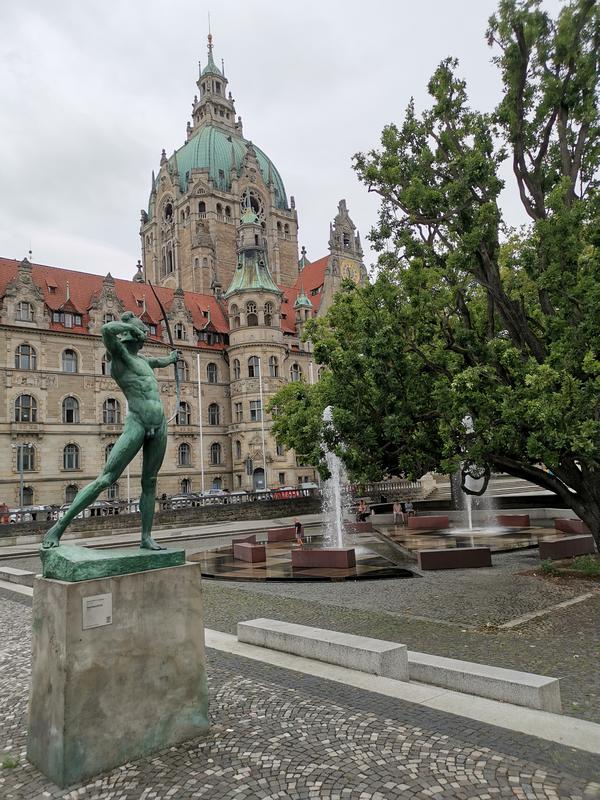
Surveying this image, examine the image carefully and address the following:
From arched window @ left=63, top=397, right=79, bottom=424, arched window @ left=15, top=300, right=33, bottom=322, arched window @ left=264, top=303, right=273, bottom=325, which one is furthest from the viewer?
arched window @ left=264, top=303, right=273, bottom=325

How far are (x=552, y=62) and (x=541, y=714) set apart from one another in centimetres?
1482

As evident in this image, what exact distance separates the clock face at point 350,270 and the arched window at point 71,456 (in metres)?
36.7

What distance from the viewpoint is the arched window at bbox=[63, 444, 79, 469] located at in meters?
45.9

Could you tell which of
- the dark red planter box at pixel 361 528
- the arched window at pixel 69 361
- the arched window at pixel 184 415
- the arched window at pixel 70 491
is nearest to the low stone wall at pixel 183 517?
the dark red planter box at pixel 361 528

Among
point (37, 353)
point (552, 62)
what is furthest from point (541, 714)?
point (37, 353)

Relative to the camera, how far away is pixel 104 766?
4.91m

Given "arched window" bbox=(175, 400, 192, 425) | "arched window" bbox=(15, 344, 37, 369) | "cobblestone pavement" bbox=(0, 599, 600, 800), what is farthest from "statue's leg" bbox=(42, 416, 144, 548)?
"arched window" bbox=(175, 400, 192, 425)

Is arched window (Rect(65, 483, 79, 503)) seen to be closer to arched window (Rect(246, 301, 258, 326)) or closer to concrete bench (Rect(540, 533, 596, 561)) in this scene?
arched window (Rect(246, 301, 258, 326))

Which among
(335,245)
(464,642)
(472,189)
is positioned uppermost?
(335,245)

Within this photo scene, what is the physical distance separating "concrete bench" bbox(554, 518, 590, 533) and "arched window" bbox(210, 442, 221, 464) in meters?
36.5

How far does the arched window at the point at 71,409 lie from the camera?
4644 cm

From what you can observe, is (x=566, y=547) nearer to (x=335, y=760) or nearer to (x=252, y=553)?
(x=252, y=553)

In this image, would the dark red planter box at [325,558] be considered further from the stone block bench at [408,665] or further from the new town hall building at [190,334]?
the new town hall building at [190,334]

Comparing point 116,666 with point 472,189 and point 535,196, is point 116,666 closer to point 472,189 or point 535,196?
point 472,189
